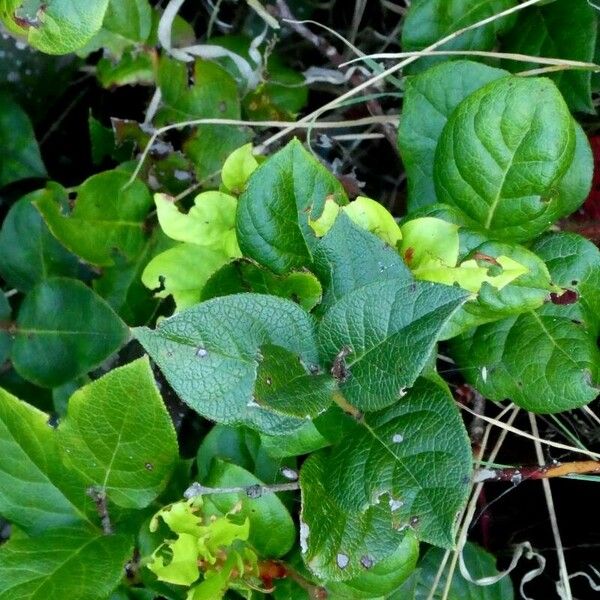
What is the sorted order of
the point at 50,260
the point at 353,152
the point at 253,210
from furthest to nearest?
1. the point at 353,152
2. the point at 50,260
3. the point at 253,210

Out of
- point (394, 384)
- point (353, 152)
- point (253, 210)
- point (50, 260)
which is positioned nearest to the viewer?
point (394, 384)

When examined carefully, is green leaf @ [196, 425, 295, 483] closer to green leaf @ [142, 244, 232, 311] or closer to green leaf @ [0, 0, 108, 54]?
green leaf @ [142, 244, 232, 311]

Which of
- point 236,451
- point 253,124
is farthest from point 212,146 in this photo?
point 236,451

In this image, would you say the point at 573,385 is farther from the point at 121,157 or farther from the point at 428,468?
the point at 121,157

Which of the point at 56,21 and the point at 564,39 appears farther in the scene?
the point at 564,39

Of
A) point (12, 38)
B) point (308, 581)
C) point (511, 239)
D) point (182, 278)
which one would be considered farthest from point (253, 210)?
point (12, 38)

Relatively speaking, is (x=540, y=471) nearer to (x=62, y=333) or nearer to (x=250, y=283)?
(x=250, y=283)
